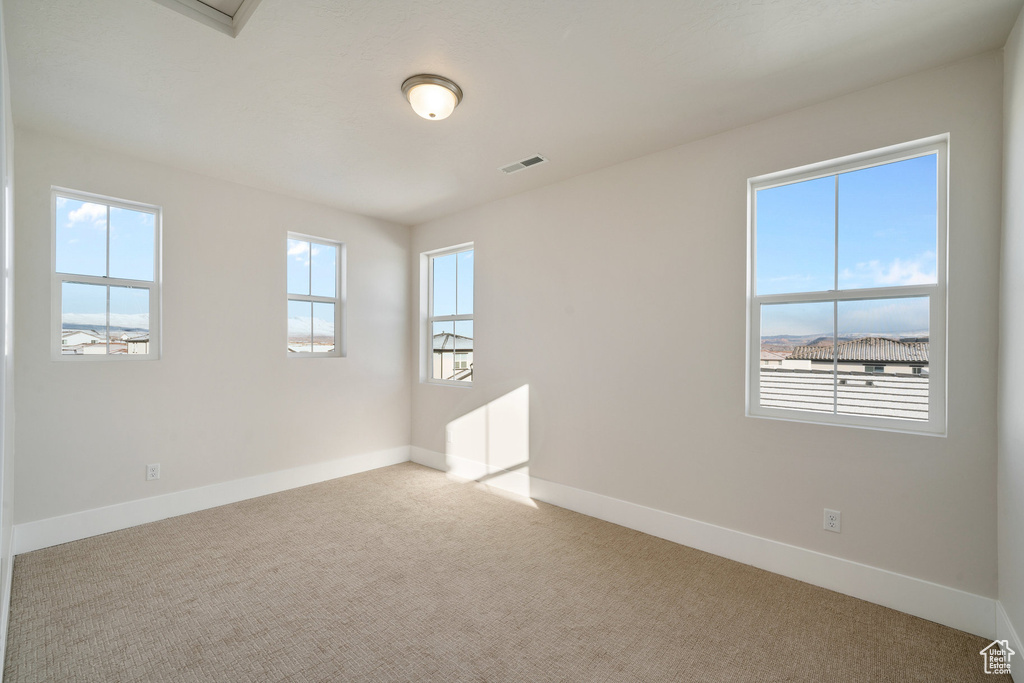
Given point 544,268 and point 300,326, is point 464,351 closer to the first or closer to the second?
point 544,268

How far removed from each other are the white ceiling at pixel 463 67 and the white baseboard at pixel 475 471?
9.28 ft

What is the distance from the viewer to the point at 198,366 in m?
3.81

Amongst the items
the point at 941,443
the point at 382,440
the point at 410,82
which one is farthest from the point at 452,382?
the point at 941,443

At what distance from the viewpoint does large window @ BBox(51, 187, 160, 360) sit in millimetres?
3268

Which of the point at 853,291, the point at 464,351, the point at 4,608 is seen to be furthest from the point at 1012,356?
the point at 4,608

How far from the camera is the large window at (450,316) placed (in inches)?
194

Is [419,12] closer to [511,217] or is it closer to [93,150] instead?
[511,217]

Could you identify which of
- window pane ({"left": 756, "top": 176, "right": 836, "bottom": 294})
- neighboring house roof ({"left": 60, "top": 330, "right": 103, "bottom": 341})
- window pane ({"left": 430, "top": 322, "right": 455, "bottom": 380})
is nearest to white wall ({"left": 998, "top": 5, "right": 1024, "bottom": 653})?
window pane ({"left": 756, "top": 176, "right": 836, "bottom": 294})

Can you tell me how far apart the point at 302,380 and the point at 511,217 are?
2585mm

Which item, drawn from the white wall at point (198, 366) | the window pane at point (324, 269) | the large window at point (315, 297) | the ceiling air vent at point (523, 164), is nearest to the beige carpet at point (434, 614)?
the white wall at point (198, 366)

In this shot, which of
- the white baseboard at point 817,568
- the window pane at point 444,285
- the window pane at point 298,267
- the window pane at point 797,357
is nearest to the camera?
the white baseboard at point 817,568

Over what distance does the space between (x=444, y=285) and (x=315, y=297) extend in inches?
53.9

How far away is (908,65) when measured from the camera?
233cm

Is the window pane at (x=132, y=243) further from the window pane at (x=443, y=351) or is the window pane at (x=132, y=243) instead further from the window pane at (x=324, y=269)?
the window pane at (x=443, y=351)
